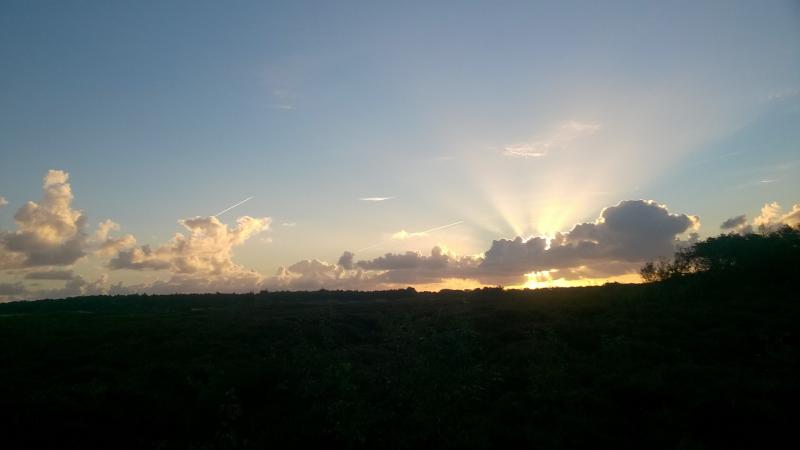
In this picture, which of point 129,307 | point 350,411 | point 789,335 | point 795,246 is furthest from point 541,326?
point 129,307

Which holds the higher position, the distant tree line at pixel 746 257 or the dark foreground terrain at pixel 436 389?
the distant tree line at pixel 746 257

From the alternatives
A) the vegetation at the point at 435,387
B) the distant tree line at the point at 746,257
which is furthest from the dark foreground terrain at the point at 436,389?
the distant tree line at the point at 746,257

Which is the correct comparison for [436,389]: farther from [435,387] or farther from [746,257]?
[746,257]

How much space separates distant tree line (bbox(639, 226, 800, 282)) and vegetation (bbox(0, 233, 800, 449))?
41.6 feet

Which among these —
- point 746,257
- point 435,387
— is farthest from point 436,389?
point 746,257

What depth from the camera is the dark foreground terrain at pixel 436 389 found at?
1441 cm

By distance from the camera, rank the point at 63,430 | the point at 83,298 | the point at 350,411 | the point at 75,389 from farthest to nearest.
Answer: the point at 83,298
the point at 75,389
the point at 63,430
the point at 350,411

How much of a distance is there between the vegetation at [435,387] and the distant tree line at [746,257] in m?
12.7

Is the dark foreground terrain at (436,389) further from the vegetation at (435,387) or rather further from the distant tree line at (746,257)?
the distant tree line at (746,257)

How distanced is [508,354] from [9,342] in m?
34.2

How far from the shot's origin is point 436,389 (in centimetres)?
1325

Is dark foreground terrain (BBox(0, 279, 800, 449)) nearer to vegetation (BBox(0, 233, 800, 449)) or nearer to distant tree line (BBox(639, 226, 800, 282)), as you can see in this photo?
vegetation (BBox(0, 233, 800, 449))

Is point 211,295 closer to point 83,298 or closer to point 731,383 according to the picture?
point 83,298

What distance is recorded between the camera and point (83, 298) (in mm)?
99812
